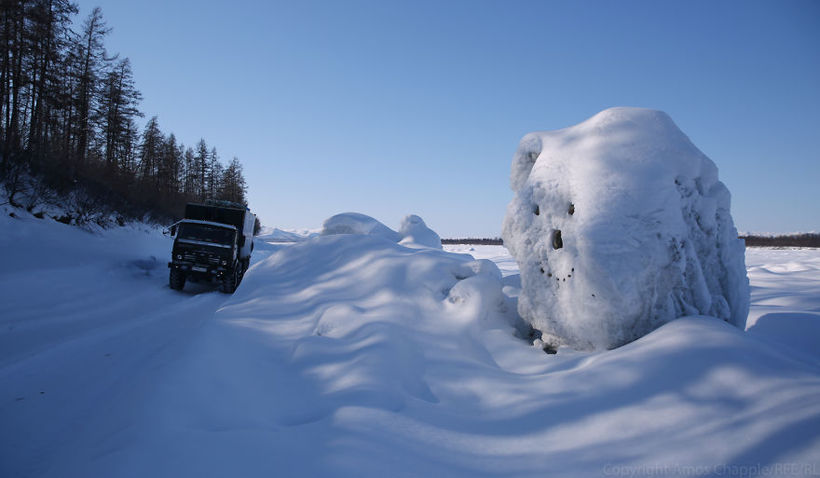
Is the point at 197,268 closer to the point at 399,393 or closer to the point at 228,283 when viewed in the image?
the point at 228,283

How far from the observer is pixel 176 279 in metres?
12.0

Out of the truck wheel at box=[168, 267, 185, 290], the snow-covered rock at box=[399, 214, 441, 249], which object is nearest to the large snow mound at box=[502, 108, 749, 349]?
the truck wheel at box=[168, 267, 185, 290]

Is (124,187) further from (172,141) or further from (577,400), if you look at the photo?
(172,141)

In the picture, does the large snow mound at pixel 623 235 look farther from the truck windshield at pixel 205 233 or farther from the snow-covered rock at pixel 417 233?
the snow-covered rock at pixel 417 233

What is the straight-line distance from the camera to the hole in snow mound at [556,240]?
4.77 meters

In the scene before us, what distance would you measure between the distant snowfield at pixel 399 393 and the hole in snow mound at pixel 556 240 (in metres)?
1.16

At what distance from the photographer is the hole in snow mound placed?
188 inches

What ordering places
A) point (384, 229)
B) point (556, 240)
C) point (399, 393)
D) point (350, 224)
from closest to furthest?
point (399, 393)
point (556, 240)
point (350, 224)
point (384, 229)

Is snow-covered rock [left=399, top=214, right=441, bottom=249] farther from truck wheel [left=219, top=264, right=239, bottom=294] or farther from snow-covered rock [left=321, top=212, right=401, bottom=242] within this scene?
truck wheel [left=219, top=264, right=239, bottom=294]

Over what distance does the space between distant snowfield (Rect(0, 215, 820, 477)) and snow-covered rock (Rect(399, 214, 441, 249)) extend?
14583 mm

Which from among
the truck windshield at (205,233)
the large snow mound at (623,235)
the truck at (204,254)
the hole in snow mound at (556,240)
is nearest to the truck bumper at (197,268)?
the truck at (204,254)

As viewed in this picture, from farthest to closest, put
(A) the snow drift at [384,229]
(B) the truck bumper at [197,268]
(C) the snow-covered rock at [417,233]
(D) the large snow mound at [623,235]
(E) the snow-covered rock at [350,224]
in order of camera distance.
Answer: (C) the snow-covered rock at [417,233] < (A) the snow drift at [384,229] < (E) the snow-covered rock at [350,224] < (B) the truck bumper at [197,268] < (D) the large snow mound at [623,235]

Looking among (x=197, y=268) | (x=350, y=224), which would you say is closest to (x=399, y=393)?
(x=197, y=268)

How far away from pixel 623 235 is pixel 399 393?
2854mm
